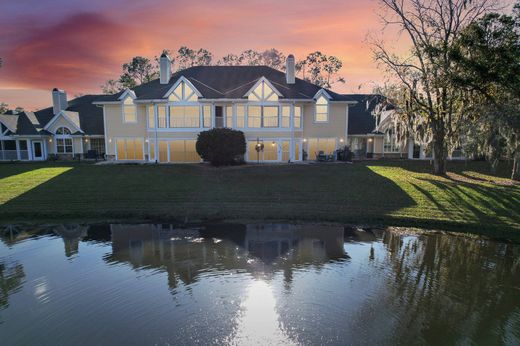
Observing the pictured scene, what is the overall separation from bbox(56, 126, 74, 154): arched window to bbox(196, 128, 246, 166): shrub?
1523 cm

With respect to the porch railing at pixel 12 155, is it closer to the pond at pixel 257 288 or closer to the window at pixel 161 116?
the window at pixel 161 116

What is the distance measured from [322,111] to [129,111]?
1558 cm

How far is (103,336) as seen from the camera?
18.4 feet

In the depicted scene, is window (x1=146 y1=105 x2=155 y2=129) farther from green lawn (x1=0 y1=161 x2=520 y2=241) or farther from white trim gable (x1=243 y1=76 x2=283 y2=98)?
white trim gable (x1=243 y1=76 x2=283 y2=98)

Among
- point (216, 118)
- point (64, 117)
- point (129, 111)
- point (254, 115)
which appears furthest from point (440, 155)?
point (64, 117)

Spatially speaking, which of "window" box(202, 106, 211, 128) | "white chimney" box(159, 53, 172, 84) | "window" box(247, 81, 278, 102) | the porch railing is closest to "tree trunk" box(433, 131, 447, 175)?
"window" box(247, 81, 278, 102)

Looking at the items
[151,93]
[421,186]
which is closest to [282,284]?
[421,186]

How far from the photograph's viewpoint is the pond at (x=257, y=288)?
227 inches

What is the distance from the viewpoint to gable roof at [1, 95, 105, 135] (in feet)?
98.1

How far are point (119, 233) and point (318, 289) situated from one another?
289 inches

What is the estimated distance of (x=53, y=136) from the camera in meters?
30.0

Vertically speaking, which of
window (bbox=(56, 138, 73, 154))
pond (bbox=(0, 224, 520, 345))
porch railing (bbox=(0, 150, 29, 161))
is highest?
window (bbox=(56, 138, 73, 154))

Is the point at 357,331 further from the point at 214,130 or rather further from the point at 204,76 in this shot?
the point at 204,76

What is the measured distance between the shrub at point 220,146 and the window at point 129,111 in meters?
7.32
